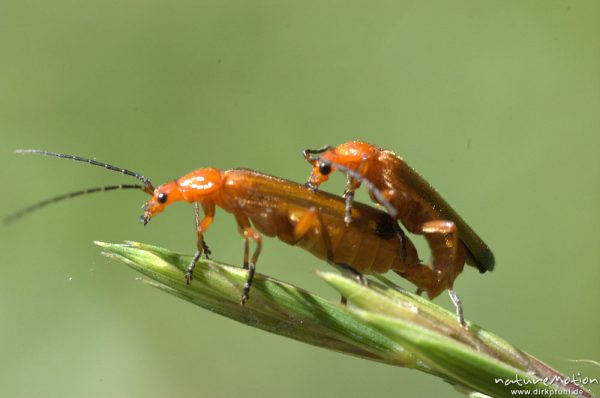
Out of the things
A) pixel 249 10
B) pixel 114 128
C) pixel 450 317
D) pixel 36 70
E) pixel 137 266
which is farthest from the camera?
pixel 249 10

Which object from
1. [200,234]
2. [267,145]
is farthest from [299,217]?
[267,145]

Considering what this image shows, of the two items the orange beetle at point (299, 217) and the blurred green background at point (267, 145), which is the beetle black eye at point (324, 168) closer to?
the orange beetle at point (299, 217)

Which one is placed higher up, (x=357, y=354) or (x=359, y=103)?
(x=359, y=103)

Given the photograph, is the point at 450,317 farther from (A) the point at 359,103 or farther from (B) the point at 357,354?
(A) the point at 359,103

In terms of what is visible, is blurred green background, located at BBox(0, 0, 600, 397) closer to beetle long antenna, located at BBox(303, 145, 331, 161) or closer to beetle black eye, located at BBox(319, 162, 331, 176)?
beetle long antenna, located at BBox(303, 145, 331, 161)

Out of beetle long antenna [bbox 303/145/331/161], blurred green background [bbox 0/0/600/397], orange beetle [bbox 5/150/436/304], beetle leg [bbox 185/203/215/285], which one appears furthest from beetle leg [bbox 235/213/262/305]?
blurred green background [bbox 0/0/600/397]

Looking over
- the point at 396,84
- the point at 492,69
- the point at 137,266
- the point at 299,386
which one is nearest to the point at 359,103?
the point at 396,84
